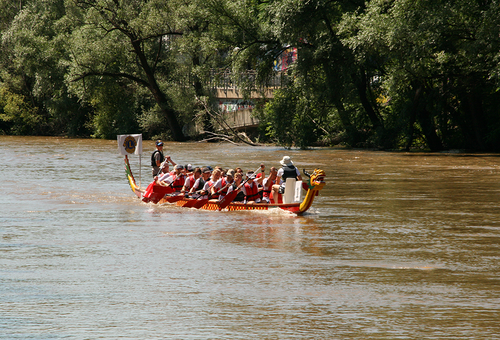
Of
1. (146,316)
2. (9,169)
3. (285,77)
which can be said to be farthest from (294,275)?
(285,77)

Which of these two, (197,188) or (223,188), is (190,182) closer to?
(197,188)

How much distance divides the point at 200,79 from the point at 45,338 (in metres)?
40.6

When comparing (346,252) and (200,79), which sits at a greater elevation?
(200,79)

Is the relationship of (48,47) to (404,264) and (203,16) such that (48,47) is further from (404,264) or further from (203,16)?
(404,264)

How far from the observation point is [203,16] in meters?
44.4

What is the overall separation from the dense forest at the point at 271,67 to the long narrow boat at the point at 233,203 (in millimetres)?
15574

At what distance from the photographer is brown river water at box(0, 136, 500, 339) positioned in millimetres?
7562

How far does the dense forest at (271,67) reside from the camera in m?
31.3

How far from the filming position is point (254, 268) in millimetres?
10367

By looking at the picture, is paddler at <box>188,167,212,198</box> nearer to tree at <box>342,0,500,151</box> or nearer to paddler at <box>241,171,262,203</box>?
paddler at <box>241,171,262,203</box>

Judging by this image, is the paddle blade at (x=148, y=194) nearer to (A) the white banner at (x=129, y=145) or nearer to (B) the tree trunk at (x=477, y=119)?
(A) the white banner at (x=129, y=145)

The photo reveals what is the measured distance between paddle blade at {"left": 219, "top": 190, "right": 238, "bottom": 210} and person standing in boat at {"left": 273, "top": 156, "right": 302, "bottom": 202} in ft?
3.29

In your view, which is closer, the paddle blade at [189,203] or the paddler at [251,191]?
the paddler at [251,191]

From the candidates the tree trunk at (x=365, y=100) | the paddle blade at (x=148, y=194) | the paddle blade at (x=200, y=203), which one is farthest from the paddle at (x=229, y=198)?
the tree trunk at (x=365, y=100)
